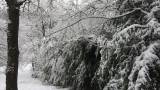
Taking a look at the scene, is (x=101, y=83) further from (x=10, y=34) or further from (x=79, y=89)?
(x=10, y=34)

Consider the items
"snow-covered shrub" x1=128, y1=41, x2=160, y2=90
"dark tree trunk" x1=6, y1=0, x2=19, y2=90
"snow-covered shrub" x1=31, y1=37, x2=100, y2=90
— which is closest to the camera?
"snow-covered shrub" x1=128, y1=41, x2=160, y2=90

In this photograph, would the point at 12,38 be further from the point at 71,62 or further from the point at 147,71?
the point at 71,62

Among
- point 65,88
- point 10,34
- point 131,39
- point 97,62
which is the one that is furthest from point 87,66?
point 10,34

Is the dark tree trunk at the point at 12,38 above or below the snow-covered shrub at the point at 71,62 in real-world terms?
above

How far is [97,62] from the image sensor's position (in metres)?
8.56

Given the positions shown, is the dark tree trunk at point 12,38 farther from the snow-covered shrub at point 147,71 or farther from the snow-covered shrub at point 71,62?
the snow-covered shrub at point 71,62

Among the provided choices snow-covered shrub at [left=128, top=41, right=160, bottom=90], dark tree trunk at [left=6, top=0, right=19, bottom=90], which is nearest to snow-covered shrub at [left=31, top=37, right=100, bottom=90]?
snow-covered shrub at [left=128, top=41, right=160, bottom=90]

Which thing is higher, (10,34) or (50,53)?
(10,34)

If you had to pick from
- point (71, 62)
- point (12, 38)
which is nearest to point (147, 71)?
point (12, 38)

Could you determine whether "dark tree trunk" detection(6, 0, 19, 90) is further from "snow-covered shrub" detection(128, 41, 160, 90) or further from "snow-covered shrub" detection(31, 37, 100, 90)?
"snow-covered shrub" detection(31, 37, 100, 90)

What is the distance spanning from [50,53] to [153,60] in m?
5.47

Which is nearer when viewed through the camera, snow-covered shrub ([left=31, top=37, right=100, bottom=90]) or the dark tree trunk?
the dark tree trunk

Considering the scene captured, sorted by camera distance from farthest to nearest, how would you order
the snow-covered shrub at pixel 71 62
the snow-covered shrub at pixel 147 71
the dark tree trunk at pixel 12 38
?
the snow-covered shrub at pixel 71 62, the dark tree trunk at pixel 12 38, the snow-covered shrub at pixel 147 71

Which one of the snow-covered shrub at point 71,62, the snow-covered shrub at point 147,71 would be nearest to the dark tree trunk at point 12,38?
the snow-covered shrub at point 147,71
